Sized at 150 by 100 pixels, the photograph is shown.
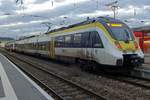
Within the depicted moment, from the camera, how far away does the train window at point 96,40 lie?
63.1ft

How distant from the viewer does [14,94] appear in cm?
1272

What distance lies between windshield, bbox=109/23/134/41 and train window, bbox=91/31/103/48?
0.82m

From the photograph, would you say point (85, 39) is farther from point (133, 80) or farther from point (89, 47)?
point (133, 80)

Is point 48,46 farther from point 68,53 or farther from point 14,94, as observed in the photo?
point 14,94

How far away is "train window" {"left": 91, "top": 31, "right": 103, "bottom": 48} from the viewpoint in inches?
758

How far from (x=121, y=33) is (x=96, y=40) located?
1.43 meters

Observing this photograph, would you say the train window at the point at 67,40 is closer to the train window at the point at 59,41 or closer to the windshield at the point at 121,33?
the train window at the point at 59,41

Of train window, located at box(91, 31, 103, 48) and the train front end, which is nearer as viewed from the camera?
the train front end

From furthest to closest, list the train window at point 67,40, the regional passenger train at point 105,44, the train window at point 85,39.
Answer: the train window at point 67,40 < the train window at point 85,39 < the regional passenger train at point 105,44

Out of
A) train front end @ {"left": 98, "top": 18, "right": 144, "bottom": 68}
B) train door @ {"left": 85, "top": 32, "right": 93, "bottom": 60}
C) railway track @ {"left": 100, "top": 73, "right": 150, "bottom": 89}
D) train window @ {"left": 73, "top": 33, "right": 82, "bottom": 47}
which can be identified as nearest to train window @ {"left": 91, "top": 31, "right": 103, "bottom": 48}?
train door @ {"left": 85, "top": 32, "right": 93, "bottom": 60}

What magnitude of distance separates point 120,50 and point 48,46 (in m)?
17.9

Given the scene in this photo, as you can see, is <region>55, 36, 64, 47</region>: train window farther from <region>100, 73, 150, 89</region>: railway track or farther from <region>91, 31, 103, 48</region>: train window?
<region>100, 73, 150, 89</region>: railway track

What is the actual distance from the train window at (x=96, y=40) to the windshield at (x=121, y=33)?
82 cm

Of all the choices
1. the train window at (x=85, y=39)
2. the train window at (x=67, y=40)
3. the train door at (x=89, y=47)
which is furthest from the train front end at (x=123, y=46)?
the train window at (x=67, y=40)
